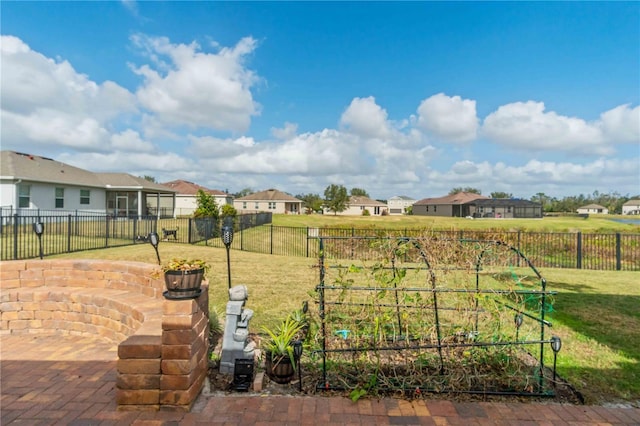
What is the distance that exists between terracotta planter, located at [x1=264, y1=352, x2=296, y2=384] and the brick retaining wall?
0.61 metres

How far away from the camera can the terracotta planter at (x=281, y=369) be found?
9.85 ft

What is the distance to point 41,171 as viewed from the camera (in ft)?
59.4

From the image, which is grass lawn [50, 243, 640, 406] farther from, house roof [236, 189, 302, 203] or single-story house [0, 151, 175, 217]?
house roof [236, 189, 302, 203]

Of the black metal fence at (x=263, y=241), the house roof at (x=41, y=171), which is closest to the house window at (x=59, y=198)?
the house roof at (x=41, y=171)

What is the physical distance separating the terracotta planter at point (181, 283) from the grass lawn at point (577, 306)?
1.20 m

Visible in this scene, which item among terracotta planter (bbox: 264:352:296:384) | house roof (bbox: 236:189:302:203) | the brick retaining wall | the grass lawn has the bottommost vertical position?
the grass lawn

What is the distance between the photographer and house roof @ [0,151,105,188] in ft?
53.0

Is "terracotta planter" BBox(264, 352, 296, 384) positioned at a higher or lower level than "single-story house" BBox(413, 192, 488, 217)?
lower

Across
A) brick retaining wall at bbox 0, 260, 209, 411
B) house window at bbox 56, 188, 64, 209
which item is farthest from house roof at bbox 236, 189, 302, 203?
brick retaining wall at bbox 0, 260, 209, 411

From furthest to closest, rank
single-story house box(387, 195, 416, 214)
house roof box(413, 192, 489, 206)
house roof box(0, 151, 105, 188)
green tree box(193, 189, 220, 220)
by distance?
single-story house box(387, 195, 416, 214)
house roof box(413, 192, 489, 206)
green tree box(193, 189, 220, 220)
house roof box(0, 151, 105, 188)

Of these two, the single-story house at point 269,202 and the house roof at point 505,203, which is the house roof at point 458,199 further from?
the single-story house at point 269,202

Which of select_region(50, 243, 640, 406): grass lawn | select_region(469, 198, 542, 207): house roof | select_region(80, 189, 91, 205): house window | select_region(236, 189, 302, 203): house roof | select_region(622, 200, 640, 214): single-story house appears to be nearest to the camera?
select_region(50, 243, 640, 406): grass lawn

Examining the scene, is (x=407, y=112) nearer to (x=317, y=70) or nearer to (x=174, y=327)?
(x=317, y=70)

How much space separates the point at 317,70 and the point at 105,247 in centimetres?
1238
